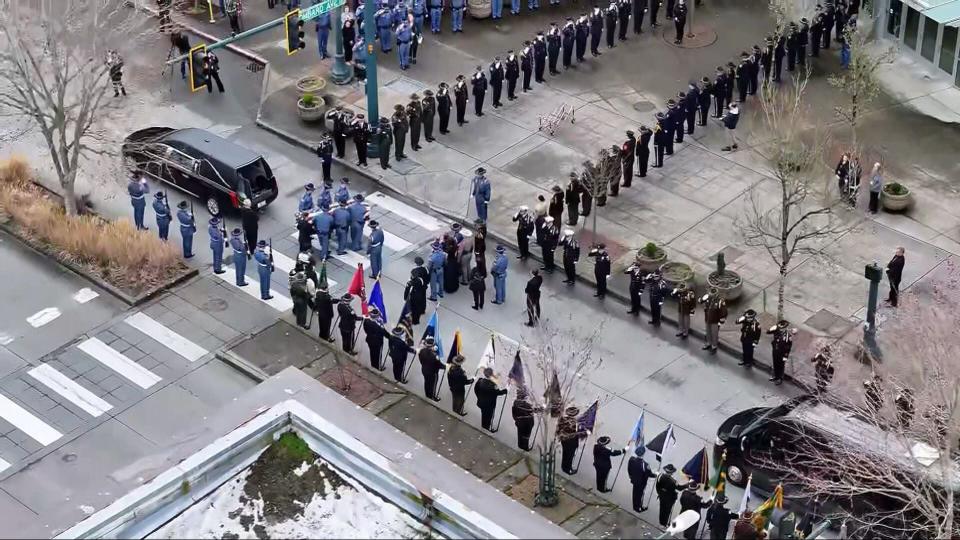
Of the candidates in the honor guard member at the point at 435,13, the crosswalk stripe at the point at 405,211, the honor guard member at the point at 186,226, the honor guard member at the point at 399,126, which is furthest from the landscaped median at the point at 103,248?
the honor guard member at the point at 435,13

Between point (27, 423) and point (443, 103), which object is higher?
point (443, 103)

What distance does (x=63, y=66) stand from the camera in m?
35.6

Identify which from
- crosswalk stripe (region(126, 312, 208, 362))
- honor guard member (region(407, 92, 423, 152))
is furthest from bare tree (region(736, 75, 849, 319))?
crosswalk stripe (region(126, 312, 208, 362))

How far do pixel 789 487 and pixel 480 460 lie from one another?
571 centimetres

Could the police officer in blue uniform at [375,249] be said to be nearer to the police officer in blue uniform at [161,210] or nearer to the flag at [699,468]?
the police officer in blue uniform at [161,210]

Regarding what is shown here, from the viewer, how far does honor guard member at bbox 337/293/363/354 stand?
31.9m

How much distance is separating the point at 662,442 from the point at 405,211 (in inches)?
453

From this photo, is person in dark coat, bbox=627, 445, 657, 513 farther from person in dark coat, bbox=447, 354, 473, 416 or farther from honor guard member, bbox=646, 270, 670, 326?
honor guard member, bbox=646, 270, 670, 326

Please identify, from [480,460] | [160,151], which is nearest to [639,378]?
[480,460]

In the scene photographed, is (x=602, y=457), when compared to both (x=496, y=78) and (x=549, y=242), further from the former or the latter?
(x=496, y=78)

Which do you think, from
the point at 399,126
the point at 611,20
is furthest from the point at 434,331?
the point at 611,20

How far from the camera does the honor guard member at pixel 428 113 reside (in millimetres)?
40219

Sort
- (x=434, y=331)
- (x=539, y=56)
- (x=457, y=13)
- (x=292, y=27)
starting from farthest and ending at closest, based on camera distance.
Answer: (x=457, y=13) < (x=539, y=56) < (x=292, y=27) < (x=434, y=331)

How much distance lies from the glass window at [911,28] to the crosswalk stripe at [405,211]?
1513 cm
